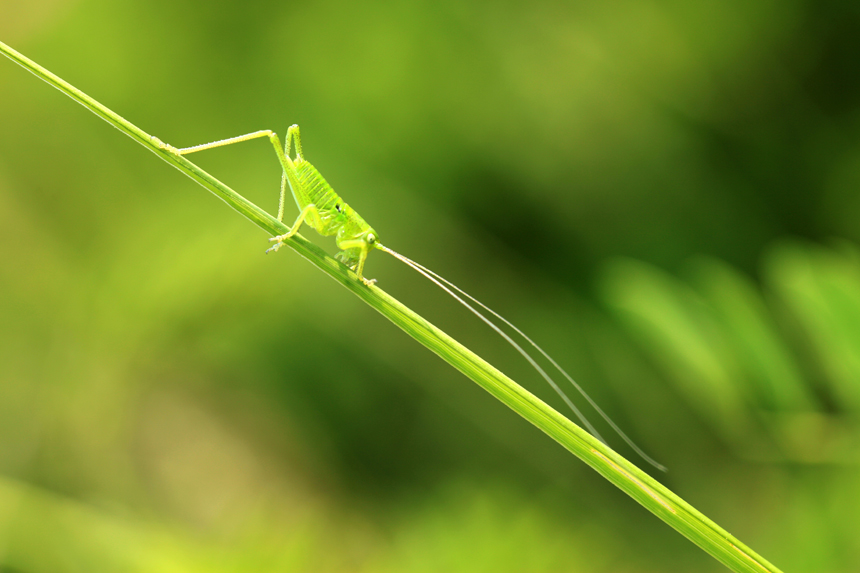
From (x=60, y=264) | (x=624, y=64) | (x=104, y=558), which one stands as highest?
(x=624, y=64)

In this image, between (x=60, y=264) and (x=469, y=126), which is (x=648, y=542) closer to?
(x=469, y=126)

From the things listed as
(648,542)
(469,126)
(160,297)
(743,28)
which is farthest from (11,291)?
(743,28)

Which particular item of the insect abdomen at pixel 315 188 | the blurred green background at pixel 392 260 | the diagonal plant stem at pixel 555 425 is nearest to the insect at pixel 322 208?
the insect abdomen at pixel 315 188

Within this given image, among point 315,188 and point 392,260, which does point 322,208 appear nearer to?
point 315,188

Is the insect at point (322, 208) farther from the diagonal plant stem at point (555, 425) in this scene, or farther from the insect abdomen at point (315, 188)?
the diagonal plant stem at point (555, 425)

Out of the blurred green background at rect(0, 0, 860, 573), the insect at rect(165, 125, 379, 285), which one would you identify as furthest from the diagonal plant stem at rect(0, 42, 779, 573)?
the blurred green background at rect(0, 0, 860, 573)

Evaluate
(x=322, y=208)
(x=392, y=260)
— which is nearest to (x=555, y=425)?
(x=322, y=208)
